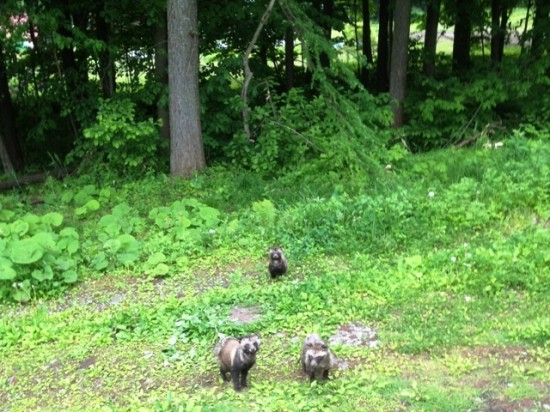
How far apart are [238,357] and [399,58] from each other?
900cm

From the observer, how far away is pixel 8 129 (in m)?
12.8

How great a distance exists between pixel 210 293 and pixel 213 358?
1181 millimetres

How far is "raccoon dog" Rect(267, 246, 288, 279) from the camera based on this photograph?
5750 millimetres

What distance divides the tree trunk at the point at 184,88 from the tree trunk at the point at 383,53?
692cm

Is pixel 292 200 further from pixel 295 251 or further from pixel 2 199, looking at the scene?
pixel 2 199

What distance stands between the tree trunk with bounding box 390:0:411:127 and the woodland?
0.14 feet

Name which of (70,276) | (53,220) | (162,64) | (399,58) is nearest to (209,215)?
(53,220)

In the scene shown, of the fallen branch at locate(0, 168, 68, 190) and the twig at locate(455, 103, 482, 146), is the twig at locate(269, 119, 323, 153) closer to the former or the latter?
the twig at locate(455, 103, 482, 146)

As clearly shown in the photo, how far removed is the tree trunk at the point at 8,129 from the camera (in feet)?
41.1

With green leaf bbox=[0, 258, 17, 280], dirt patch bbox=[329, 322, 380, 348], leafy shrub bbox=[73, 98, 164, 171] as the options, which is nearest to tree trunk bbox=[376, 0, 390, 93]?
leafy shrub bbox=[73, 98, 164, 171]

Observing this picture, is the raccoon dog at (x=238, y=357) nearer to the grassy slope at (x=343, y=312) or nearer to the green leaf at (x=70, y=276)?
the grassy slope at (x=343, y=312)

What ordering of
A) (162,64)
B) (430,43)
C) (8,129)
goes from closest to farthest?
1. (162,64)
2. (430,43)
3. (8,129)

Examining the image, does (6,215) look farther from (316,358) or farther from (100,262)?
(316,358)

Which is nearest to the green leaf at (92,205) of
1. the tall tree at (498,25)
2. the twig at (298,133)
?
the twig at (298,133)
